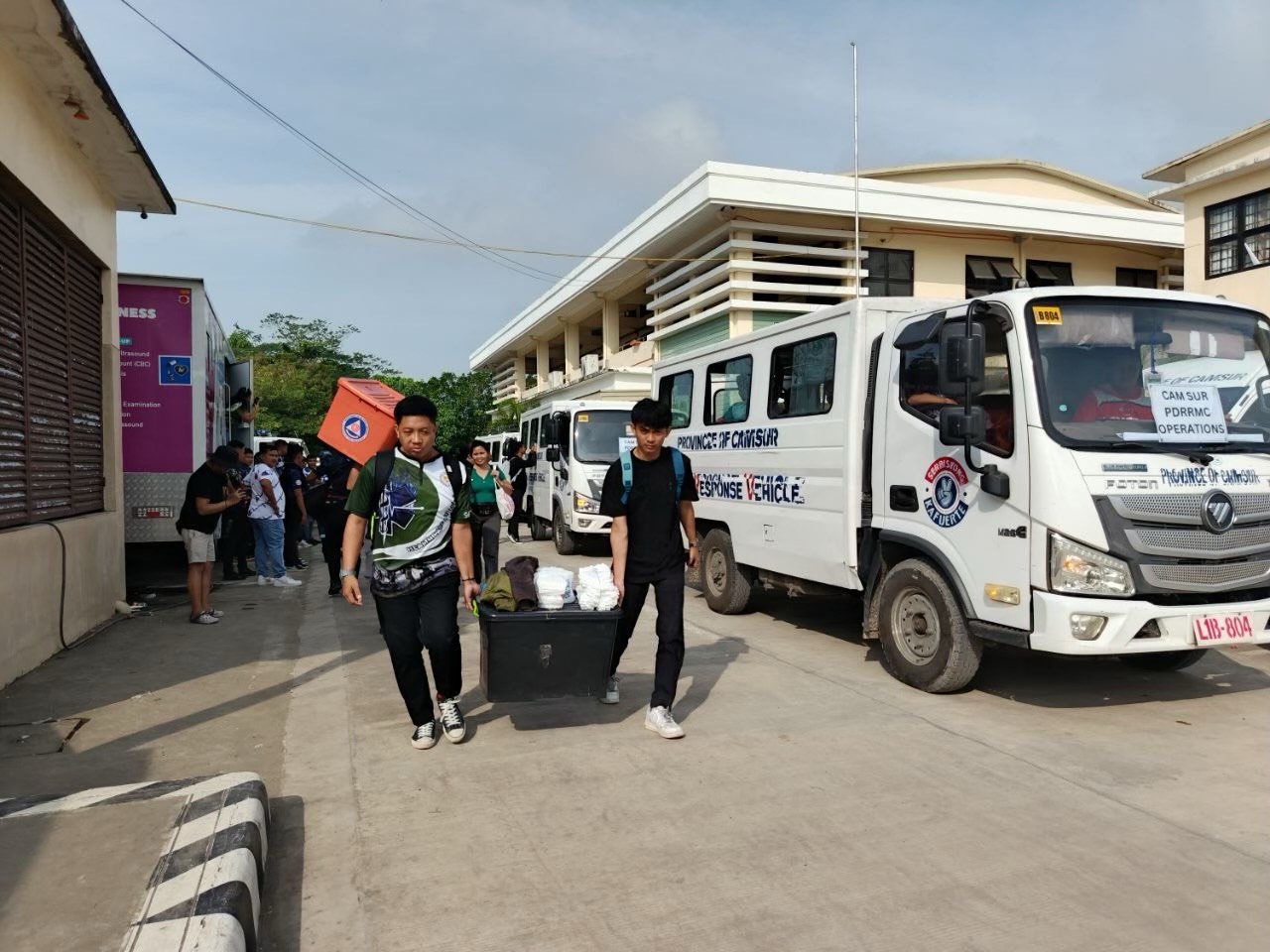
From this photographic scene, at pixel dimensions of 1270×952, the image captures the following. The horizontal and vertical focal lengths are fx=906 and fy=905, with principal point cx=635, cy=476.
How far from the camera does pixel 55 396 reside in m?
7.29

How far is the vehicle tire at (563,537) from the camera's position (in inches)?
540

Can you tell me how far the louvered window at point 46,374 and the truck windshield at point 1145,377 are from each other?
6.68 metres

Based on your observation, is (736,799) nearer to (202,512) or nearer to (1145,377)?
(1145,377)

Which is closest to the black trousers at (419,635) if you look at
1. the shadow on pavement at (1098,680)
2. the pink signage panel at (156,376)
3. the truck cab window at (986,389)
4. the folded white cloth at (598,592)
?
the folded white cloth at (598,592)

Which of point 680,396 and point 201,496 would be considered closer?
point 201,496

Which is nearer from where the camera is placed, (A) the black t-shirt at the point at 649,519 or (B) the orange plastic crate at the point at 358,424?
(A) the black t-shirt at the point at 649,519

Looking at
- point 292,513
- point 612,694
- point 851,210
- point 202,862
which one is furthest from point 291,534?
point 851,210

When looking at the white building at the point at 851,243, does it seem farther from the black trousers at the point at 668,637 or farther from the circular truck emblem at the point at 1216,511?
the black trousers at the point at 668,637

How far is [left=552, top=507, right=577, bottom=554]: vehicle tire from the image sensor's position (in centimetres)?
1372

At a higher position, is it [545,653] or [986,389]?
[986,389]

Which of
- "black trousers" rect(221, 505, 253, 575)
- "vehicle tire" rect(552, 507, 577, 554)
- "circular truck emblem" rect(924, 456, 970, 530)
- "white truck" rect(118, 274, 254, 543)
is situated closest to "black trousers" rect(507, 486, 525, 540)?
"vehicle tire" rect(552, 507, 577, 554)

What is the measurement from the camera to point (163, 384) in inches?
396

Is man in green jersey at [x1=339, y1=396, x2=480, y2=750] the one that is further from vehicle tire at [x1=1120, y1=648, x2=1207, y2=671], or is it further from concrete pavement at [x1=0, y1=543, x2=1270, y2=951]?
vehicle tire at [x1=1120, y1=648, x2=1207, y2=671]

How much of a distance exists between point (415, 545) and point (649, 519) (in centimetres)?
126
